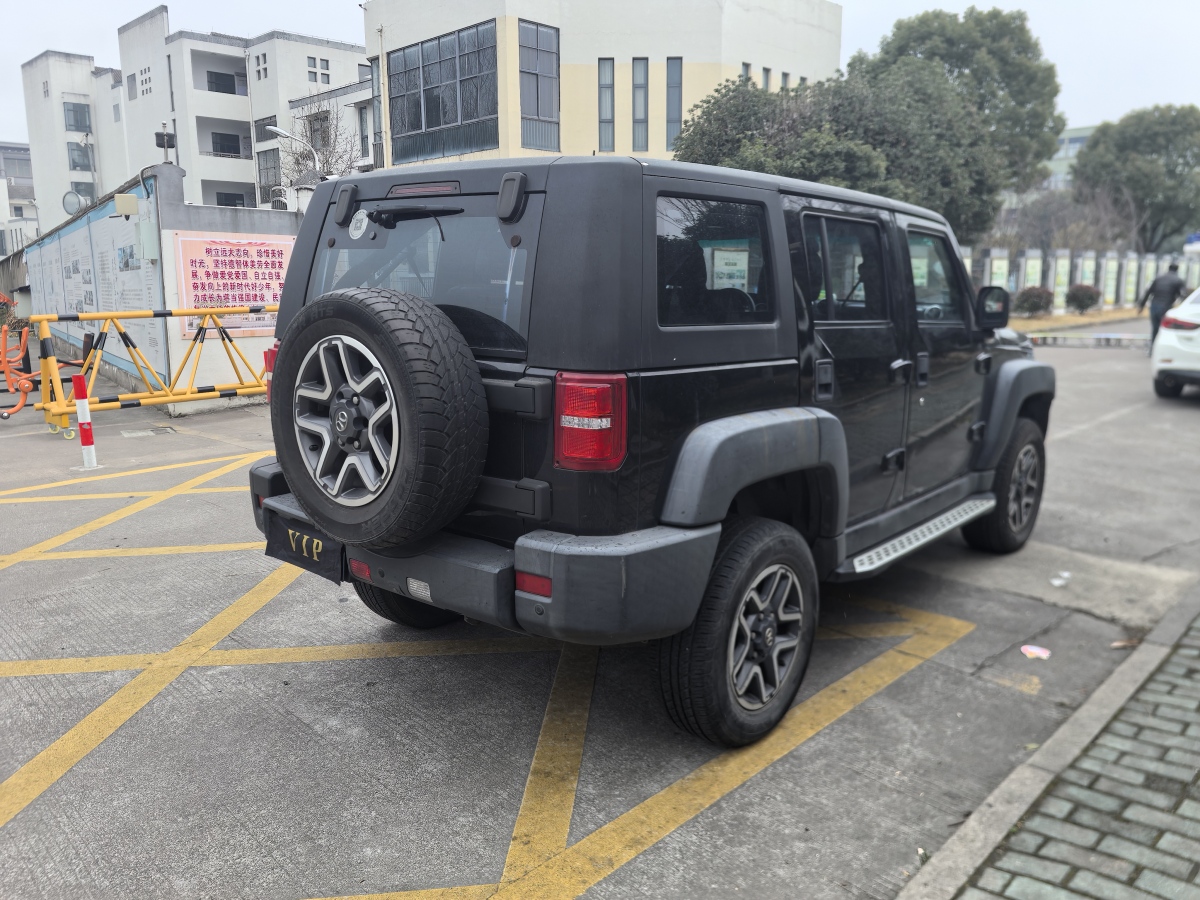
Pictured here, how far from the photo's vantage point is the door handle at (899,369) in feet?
14.0

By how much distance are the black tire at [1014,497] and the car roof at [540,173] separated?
2.38 meters

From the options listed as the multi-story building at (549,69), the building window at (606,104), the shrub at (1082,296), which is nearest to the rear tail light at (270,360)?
the multi-story building at (549,69)

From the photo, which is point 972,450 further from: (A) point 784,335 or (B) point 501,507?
(B) point 501,507

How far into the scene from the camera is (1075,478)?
7.82 m

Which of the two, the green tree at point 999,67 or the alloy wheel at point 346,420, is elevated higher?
the green tree at point 999,67

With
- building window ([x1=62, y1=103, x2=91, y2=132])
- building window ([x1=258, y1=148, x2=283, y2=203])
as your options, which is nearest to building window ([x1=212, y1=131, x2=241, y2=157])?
building window ([x1=258, y1=148, x2=283, y2=203])

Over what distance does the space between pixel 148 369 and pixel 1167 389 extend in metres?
12.9

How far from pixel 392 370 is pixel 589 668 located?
186 cm

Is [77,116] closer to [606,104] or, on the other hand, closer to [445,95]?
[445,95]

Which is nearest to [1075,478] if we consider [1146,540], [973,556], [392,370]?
[1146,540]

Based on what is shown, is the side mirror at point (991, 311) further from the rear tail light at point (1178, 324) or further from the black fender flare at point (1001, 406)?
the rear tail light at point (1178, 324)

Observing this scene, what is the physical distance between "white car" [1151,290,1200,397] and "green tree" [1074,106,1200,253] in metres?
40.3

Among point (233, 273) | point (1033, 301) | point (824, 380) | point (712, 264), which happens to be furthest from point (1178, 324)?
point (1033, 301)

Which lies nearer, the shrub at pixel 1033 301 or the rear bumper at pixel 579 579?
the rear bumper at pixel 579 579
